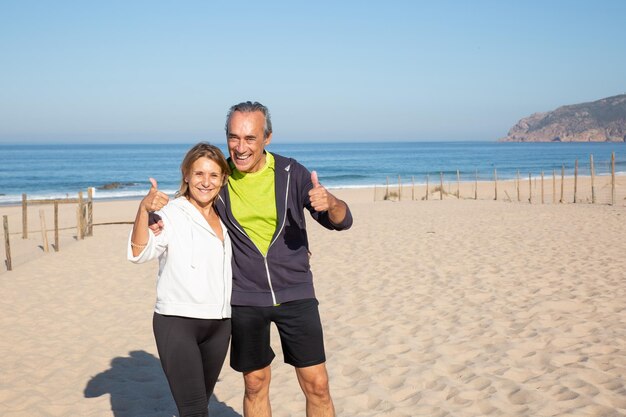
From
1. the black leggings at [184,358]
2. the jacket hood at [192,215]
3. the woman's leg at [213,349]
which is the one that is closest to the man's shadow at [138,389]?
the woman's leg at [213,349]

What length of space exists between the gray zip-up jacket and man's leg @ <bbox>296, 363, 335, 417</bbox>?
1.24ft

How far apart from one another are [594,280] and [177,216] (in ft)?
22.5

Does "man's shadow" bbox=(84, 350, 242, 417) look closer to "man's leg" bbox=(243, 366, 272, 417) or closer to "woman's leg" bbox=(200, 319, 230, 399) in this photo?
"man's leg" bbox=(243, 366, 272, 417)

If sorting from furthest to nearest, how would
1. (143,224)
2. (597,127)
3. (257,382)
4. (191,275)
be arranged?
1. (597,127)
2. (257,382)
3. (191,275)
4. (143,224)

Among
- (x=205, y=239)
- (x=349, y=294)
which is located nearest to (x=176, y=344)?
(x=205, y=239)

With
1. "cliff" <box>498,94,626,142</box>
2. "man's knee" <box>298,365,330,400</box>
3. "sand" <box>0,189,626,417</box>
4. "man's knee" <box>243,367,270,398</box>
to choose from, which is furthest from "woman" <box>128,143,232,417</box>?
"cliff" <box>498,94,626,142</box>

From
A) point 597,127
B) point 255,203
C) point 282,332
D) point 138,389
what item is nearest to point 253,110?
→ point 255,203

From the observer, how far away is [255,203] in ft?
9.86

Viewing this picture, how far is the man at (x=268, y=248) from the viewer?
9.76 ft

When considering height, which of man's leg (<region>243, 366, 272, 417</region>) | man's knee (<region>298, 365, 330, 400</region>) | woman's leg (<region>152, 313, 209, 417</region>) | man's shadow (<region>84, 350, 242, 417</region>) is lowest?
man's shadow (<region>84, 350, 242, 417</region>)

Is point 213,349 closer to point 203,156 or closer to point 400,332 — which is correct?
point 203,156

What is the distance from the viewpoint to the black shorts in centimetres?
303

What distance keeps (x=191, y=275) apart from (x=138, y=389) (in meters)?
2.80

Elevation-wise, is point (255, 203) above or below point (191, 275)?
above
